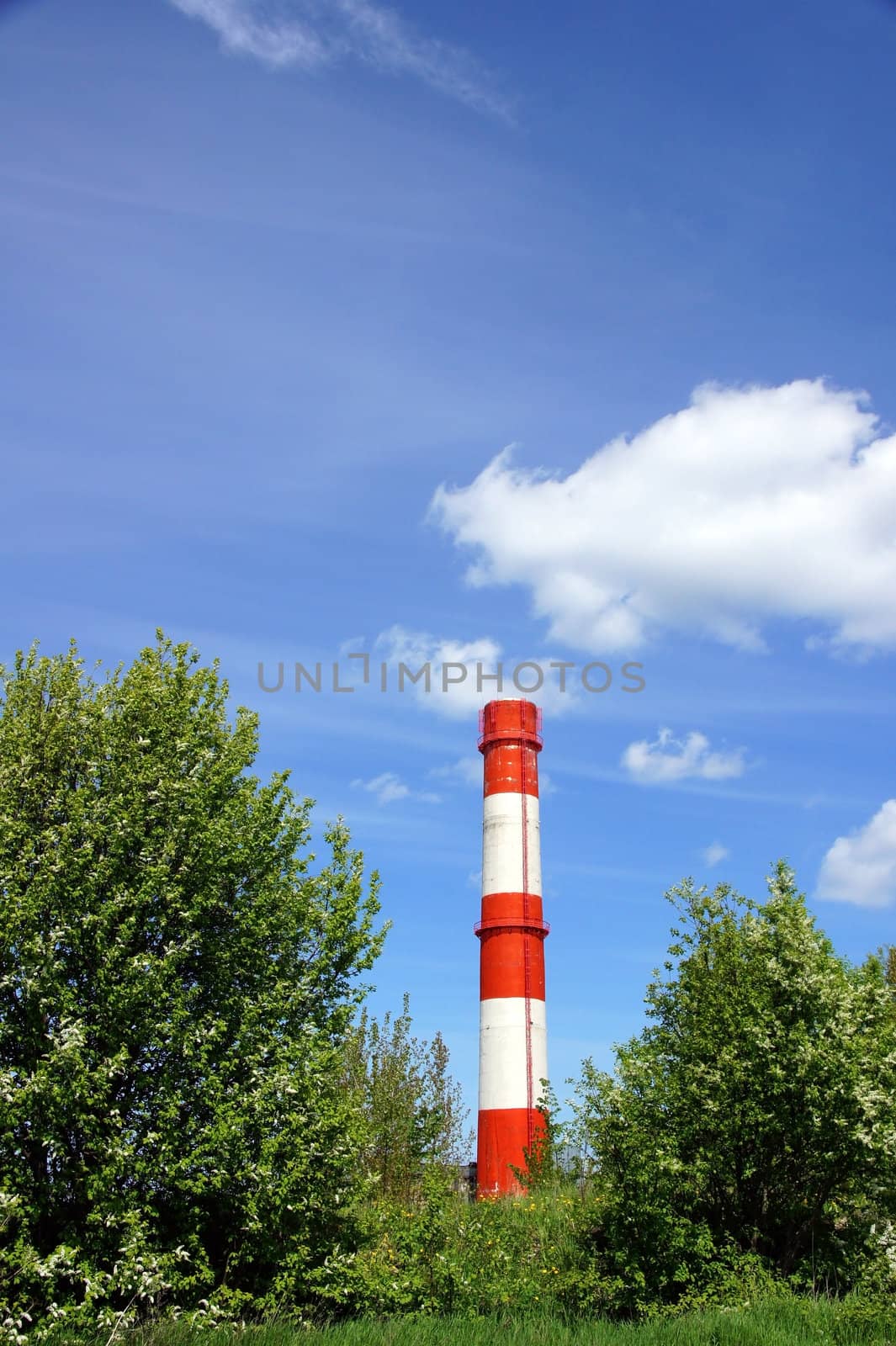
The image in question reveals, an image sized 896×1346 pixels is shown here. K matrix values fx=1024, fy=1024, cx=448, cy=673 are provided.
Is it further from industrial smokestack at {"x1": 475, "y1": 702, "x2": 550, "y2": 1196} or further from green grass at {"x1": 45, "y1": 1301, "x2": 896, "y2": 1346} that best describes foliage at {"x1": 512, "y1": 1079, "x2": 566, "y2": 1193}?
green grass at {"x1": 45, "y1": 1301, "x2": 896, "y2": 1346}

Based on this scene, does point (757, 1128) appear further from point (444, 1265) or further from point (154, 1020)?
point (154, 1020)

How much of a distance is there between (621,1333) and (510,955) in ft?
67.7

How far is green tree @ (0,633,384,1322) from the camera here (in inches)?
681

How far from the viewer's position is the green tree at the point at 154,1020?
1730 cm

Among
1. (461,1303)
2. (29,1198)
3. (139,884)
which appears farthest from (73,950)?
(461,1303)

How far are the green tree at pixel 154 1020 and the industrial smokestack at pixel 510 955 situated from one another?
16.0 metres

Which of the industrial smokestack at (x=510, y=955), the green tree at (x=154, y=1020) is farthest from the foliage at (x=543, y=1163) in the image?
the green tree at (x=154, y=1020)

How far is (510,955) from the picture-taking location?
123 ft

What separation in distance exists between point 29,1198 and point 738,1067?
563 inches

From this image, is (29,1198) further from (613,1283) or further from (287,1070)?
(613,1283)

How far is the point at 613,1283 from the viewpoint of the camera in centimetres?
2128

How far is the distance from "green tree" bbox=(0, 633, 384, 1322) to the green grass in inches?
74.8

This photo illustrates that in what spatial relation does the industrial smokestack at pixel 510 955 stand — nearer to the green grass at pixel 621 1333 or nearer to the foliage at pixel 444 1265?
the foliage at pixel 444 1265

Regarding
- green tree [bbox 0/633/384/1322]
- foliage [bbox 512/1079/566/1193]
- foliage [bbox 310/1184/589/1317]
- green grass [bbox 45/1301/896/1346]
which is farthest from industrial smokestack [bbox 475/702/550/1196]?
green grass [bbox 45/1301/896/1346]
